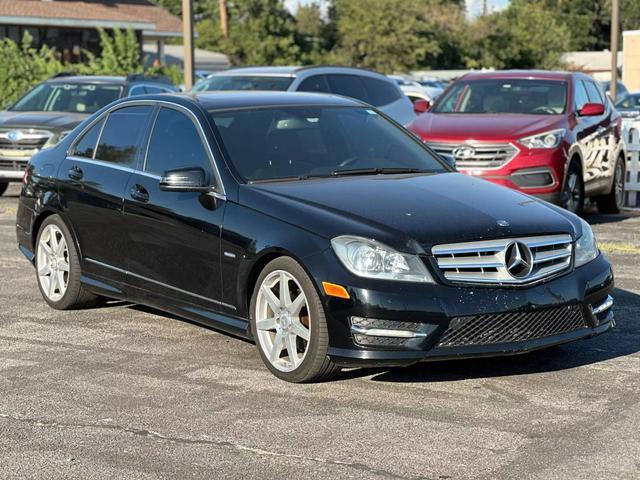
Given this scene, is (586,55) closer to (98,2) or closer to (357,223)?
(98,2)

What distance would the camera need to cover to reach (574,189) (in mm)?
14102

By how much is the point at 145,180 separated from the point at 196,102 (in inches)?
23.3

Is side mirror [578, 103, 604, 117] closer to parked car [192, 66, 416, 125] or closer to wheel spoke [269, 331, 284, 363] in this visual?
parked car [192, 66, 416, 125]

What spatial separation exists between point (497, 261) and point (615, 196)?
367 inches

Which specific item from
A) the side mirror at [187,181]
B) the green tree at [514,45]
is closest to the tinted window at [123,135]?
the side mirror at [187,181]

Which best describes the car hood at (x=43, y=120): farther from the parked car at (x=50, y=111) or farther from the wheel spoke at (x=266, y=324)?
the wheel spoke at (x=266, y=324)

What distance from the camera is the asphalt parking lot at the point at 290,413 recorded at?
17.6 feet

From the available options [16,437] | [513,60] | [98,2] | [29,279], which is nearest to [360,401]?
[16,437]

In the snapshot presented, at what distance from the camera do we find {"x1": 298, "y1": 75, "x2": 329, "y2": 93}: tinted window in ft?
56.2

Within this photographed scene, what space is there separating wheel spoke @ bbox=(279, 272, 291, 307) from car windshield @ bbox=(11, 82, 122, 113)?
12274mm

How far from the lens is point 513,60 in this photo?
82062mm

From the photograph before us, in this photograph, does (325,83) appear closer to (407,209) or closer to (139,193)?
(139,193)

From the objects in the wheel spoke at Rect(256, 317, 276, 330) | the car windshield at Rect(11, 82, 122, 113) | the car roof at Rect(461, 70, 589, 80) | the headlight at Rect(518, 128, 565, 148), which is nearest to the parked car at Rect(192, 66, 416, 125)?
the car windshield at Rect(11, 82, 122, 113)

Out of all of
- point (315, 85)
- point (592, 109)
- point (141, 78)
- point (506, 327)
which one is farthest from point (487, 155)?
point (141, 78)
